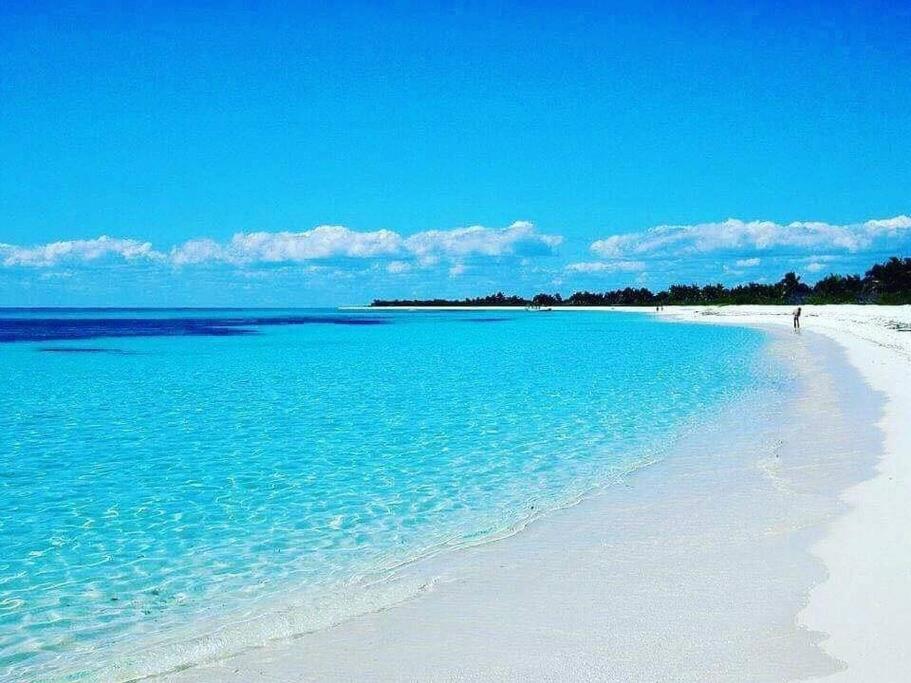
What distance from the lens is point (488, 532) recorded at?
28.0 feet

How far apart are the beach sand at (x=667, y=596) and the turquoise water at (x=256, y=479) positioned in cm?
85

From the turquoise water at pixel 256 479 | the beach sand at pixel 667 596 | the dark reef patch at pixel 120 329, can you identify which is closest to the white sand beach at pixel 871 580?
the beach sand at pixel 667 596

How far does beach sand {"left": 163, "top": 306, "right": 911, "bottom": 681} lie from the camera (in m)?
4.97

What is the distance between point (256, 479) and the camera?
11297 mm

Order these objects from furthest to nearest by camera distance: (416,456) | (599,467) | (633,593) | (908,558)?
(416,456), (599,467), (908,558), (633,593)

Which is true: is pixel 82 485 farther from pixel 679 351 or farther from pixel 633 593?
pixel 679 351

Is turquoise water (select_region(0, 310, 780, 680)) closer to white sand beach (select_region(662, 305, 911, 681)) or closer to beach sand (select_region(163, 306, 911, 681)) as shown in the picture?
beach sand (select_region(163, 306, 911, 681))

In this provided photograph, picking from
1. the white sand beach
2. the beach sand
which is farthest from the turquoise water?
the white sand beach

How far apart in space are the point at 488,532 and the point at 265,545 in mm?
2443

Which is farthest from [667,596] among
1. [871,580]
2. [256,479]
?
[256,479]

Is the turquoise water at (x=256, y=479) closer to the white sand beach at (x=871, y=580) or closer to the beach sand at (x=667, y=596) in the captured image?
the beach sand at (x=667, y=596)

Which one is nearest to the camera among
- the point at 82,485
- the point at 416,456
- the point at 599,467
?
the point at 82,485

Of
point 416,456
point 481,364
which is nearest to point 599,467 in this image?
point 416,456

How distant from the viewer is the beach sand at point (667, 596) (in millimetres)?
4973
